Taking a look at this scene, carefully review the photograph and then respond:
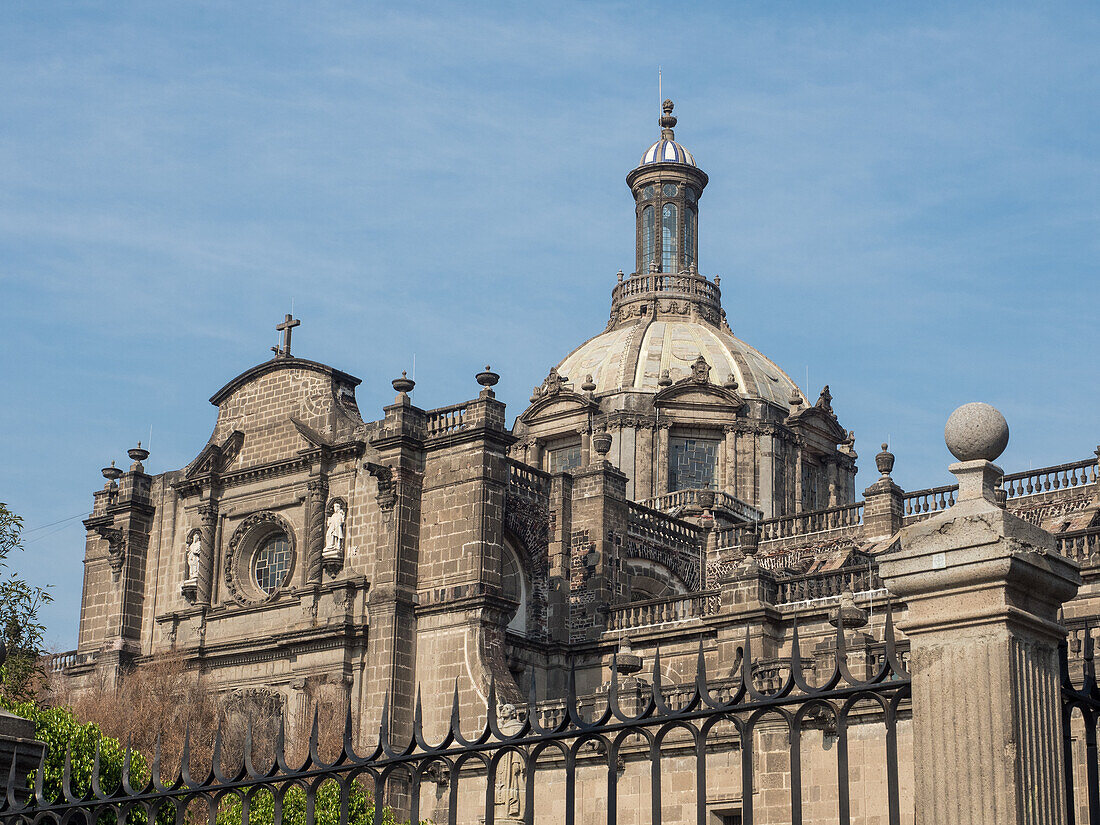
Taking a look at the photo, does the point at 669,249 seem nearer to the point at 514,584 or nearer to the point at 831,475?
the point at 831,475

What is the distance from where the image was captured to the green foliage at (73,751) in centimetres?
2233

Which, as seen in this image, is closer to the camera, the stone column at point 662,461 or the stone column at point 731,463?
the stone column at point 662,461

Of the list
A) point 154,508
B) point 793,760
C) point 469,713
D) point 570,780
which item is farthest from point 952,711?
point 154,508

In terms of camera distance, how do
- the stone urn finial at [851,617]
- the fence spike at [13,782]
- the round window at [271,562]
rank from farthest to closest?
the round window at [271,562] < the stone urn finial at [851,617] < the fence spike at [13,782]

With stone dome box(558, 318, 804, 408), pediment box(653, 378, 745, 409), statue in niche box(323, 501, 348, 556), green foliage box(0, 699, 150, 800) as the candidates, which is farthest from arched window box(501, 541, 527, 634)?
stone dome box(558, 318, 804, 408)

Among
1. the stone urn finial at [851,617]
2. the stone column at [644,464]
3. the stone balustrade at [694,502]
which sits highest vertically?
the stone column at [644,464]

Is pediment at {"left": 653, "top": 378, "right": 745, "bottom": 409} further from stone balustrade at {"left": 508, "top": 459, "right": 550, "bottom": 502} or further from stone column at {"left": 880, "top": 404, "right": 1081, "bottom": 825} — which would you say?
stone column at {"left": 880, "top": 404, "right": 1081, "bottom": 825}

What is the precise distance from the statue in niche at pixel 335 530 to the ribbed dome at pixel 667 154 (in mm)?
24653

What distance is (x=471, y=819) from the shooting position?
2861 centimetres

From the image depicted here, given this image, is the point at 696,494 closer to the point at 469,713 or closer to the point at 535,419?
the point at 535,419

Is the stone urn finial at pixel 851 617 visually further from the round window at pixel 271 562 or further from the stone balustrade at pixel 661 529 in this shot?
the round window at pixel 271 562

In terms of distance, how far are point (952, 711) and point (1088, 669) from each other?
687 mm

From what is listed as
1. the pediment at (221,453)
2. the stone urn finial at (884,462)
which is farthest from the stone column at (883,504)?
the pediment at (221,453)

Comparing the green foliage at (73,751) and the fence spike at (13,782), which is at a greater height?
the green foliage at (73,751)
